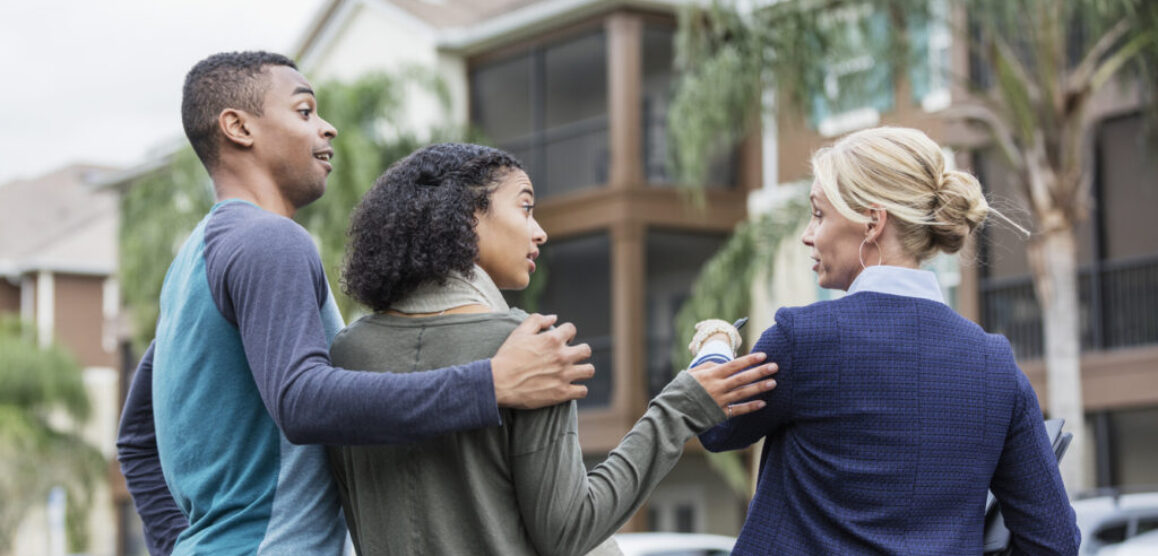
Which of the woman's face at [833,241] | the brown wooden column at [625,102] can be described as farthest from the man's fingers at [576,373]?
the brown wooden column at [625,102]

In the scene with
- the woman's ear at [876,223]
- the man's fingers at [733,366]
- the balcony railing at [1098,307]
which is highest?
the balcony railing at [1098,307]

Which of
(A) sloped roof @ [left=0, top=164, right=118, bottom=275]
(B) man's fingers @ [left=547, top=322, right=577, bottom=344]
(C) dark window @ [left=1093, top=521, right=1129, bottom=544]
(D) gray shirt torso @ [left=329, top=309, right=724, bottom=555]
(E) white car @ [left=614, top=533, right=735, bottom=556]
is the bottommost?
(E) white car @ [left=614, top=533, right=735, bottom=556]

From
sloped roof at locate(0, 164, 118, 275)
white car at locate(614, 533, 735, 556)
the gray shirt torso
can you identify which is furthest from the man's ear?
sloped roof at locate(0, 164, 118, 275)

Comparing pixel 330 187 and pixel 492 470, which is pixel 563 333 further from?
pixel 330 187

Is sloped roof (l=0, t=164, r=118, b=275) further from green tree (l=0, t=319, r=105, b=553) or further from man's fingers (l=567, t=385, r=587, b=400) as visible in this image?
man's fingers (l=567, t=385, r=587, b=400)

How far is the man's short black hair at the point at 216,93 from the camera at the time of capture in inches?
121

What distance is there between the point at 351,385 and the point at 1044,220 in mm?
12447

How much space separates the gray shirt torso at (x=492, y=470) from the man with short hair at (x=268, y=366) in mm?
73

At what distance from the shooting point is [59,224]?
150ft

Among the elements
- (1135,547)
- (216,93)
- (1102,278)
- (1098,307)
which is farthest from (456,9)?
(216,93)

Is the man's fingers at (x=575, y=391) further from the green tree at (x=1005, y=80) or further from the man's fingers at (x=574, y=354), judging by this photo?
the green tree at (x=1005, y=80)

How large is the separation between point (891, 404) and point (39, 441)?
31.7 m

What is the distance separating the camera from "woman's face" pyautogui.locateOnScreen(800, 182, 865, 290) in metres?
3.05

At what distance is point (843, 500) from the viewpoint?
2.93 m
